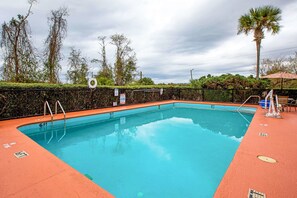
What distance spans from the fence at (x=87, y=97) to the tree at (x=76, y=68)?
176 inches

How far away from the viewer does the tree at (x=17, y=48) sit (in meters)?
7.05

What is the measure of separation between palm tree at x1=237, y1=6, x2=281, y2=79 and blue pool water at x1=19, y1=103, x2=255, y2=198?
27.9ft

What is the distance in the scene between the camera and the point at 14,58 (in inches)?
285

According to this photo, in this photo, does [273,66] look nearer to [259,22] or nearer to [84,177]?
[259,22]

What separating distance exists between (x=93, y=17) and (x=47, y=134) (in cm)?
582

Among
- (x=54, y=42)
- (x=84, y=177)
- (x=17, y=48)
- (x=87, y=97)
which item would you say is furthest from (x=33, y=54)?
(x=84, y=177)

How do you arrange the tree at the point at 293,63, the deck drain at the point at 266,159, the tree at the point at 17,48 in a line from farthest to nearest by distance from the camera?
the tree at the point at 293,63, the tree at the point at 17,48, the deck drain at the point at 266,159

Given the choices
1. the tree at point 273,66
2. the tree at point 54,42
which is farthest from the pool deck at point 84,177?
A: the tree at point 273,66

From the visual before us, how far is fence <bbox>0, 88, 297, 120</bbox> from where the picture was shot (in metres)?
6.05

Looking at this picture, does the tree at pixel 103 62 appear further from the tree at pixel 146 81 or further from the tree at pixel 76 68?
the tree at pixel 146 81

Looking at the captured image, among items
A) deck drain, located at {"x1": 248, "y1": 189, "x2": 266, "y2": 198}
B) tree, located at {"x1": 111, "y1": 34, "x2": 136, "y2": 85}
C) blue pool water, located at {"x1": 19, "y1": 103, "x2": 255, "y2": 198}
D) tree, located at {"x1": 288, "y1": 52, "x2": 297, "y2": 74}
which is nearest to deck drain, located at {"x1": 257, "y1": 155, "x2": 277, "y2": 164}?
blue pool water, located at {"x1": 19, "y1": 103, "x2": 255, "y2": 198}

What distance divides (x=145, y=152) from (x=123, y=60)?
1399cm

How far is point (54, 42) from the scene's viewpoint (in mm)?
8656

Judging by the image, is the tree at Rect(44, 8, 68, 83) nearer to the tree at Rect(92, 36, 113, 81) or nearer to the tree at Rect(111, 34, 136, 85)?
the tree at Rect(92, 36, 113, 81)
